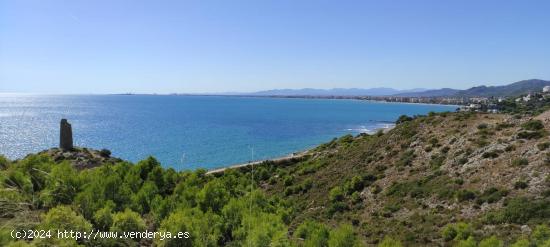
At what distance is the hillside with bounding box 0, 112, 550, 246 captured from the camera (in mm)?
11281

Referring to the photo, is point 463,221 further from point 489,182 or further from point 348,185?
point 348,185

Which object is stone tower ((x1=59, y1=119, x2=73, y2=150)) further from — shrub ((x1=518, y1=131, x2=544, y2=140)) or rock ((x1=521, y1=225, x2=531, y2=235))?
shrub ((x1=518, y1=131, x2=544, y2=140))

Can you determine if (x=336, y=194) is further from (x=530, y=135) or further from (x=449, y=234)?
(x=530, y=135)

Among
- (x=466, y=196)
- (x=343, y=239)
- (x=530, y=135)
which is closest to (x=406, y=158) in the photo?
(x=530, y=135)

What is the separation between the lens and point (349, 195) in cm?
3138

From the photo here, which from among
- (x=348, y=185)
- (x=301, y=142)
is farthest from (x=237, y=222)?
(x=301, y=142)

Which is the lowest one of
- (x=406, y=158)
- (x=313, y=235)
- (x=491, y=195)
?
(x=491, y=195)

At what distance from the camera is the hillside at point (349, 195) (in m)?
11.3

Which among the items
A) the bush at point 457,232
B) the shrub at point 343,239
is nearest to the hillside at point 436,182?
the bush at point 457,232

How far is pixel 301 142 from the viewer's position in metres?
90.5

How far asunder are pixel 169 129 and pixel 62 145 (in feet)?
249

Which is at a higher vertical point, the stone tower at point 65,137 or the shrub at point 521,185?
the stone tower at point 65,137

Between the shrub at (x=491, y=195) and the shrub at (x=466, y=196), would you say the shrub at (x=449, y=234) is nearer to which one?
the shrub at (x=491, y=195)

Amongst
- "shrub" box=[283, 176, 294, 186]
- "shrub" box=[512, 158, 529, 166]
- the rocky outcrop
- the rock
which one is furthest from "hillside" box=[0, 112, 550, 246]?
the rocky outcrop
